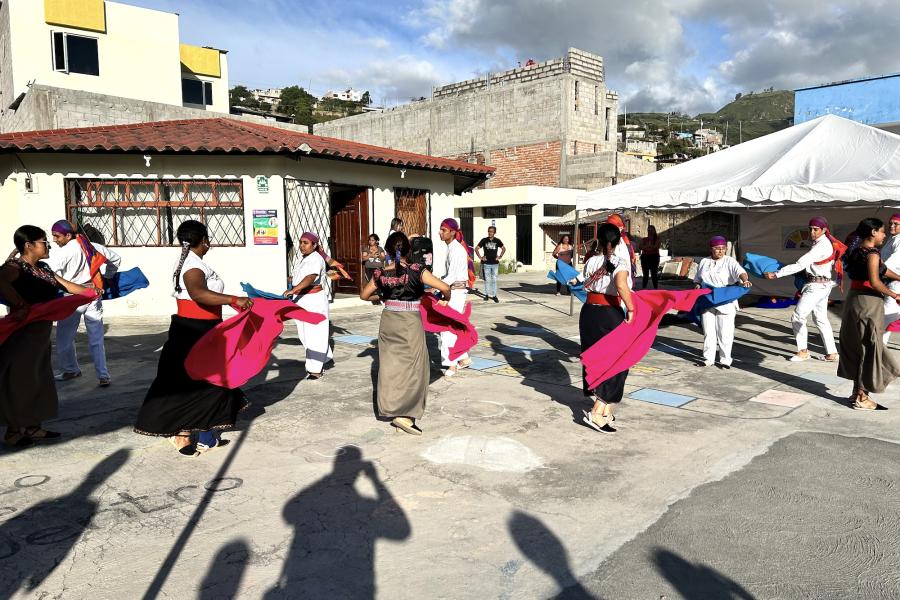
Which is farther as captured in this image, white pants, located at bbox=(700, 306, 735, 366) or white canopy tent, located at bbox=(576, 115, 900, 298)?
white canopy tent, located at bbox=(576, 115, 900, 298)

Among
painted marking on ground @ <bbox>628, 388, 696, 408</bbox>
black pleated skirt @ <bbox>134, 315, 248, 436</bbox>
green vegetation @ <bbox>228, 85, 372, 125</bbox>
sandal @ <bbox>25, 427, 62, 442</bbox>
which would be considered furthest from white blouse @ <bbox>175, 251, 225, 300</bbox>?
green vegetation @ <bbox>228, 85, 372, 125</bbox>

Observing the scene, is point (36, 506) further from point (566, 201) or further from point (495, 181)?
point (495, 181)

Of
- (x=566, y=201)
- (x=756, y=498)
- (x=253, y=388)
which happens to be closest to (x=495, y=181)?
(x=566, y=201)

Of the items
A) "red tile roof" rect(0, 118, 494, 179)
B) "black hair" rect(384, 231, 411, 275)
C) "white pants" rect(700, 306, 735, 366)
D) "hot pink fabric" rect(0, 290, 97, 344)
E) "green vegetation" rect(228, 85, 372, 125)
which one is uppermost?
"green vegetation" rect(228, 85, 372, 125)

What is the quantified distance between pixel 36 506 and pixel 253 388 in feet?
9.73

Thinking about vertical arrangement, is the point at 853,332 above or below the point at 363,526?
above

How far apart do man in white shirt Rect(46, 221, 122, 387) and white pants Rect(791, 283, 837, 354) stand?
8.21m

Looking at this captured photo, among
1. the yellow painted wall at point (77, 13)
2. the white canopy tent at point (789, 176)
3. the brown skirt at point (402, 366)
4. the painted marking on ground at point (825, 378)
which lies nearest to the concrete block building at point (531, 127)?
the white canopy tent at point (789, 176)

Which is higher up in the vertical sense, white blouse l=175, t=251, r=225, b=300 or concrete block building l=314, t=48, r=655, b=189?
concrete block building l=314, t=48, r=655, b=189

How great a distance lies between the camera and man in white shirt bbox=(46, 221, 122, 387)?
6.62 meters

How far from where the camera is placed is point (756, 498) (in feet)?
13.0

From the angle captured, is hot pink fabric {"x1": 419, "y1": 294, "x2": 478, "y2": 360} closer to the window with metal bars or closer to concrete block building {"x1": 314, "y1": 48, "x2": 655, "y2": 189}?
the window with metal bars

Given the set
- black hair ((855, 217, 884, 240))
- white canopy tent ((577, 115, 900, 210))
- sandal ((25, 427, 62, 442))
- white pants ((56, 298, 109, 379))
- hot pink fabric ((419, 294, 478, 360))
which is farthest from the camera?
white canopy tent ((577, 115, 900, 210))

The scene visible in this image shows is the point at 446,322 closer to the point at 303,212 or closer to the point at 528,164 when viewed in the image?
the point at 303,212
